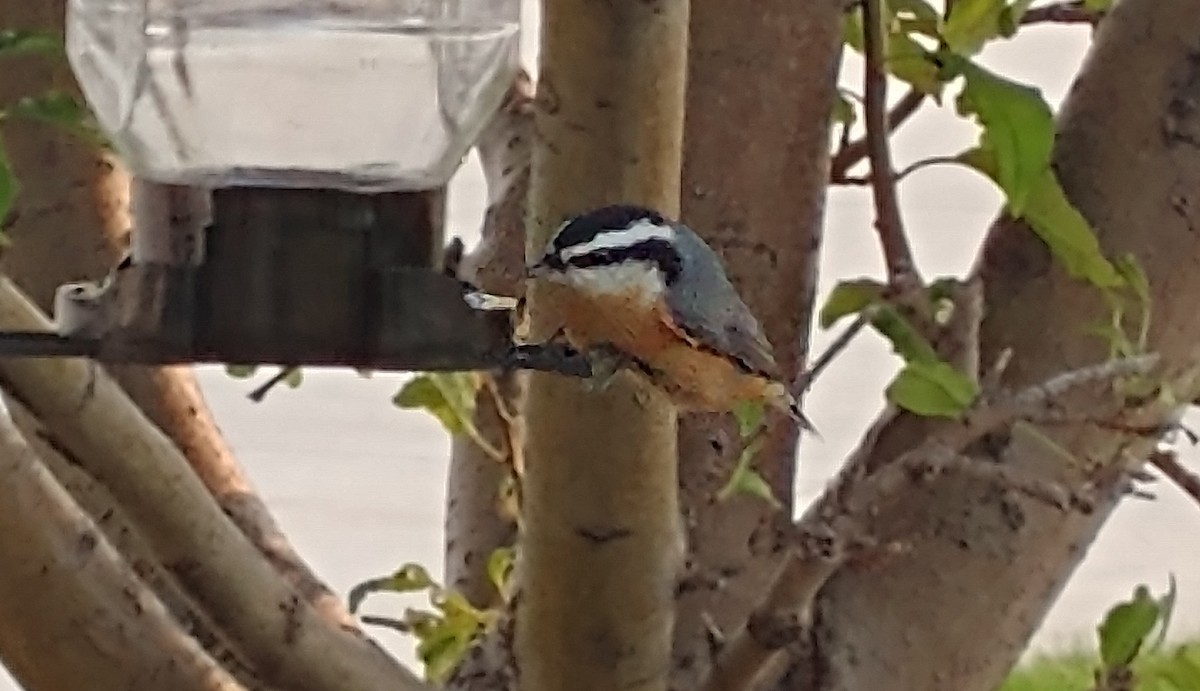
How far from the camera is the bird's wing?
1.84 ft

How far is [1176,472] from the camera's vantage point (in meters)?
0.89

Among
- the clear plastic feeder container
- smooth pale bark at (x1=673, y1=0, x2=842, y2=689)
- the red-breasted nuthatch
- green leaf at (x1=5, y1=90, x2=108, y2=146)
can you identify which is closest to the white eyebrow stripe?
the red-breasted nuthatch

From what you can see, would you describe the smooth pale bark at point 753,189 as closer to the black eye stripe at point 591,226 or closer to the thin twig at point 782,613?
the thin twig at point 782,613

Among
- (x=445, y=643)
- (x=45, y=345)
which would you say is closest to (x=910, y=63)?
(x=445, y=643)

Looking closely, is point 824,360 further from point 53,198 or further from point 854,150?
point 53,198

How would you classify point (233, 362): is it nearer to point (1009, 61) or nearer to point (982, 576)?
point (982, 576)

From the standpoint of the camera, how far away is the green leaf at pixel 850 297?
0.81m

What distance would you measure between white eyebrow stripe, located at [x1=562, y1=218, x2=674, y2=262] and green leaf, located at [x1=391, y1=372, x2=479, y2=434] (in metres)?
0.32

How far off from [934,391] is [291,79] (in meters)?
0.26

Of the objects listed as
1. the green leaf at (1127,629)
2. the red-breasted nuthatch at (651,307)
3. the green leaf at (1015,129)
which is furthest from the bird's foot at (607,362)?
the green leaf at (1127,629)

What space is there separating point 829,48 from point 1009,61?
2.59 ft

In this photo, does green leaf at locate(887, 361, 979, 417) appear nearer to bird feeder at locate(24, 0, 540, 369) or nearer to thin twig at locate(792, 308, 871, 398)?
thin twig at locate(792, 308, 871, 398)

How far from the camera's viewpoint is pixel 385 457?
6.53 ft

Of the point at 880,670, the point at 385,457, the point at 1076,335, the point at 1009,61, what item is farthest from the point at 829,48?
the point at 385,457
